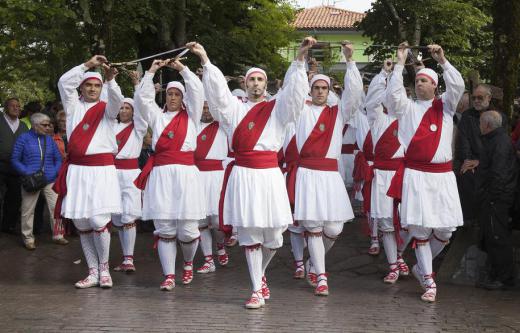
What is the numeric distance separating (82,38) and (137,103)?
746 cm

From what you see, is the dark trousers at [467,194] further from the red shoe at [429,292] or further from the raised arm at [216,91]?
the raised arm at [216,91]

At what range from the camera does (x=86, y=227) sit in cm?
964

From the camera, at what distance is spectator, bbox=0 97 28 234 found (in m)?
12.9

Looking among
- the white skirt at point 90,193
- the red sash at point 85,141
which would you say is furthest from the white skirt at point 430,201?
the red sash at point 85,141

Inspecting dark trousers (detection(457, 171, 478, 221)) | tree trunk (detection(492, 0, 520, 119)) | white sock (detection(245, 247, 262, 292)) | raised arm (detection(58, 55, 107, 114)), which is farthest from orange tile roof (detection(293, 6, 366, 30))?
white sock (detection(245, 247, 262, 292))

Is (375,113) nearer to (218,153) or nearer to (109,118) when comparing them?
(218,153)

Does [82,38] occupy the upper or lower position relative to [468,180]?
upper

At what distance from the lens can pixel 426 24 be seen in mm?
26484

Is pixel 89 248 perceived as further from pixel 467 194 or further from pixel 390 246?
pixel 467 194

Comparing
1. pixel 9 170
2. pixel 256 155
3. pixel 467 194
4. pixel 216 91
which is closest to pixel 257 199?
pixel 256 155

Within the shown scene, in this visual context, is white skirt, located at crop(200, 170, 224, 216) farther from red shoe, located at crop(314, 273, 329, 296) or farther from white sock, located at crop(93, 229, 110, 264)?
red shoe, located at crop(314, 273, 329, 296)

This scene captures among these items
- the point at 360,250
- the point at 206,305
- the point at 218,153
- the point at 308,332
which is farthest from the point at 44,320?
the point at 360,250

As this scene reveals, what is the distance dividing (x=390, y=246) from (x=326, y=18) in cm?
5700

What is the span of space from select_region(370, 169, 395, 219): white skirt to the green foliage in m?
5.55
